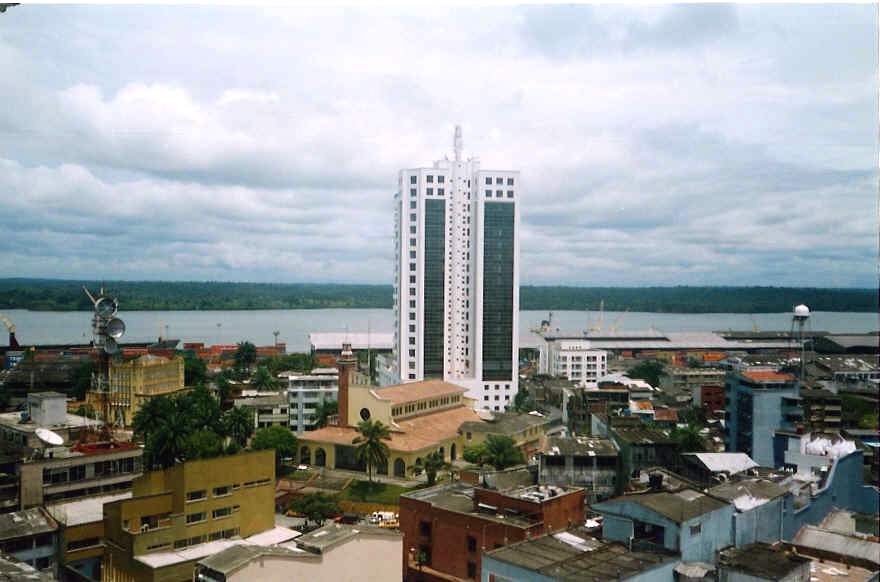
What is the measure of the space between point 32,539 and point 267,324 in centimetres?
5456

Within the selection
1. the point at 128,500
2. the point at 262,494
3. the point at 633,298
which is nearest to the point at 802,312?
the point at 262,494

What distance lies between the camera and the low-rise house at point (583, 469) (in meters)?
8.16

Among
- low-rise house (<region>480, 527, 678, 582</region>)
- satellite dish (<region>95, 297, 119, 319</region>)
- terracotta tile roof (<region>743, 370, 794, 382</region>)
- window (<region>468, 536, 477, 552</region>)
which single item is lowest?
window (<region>468, 536, 477, 552</region>)

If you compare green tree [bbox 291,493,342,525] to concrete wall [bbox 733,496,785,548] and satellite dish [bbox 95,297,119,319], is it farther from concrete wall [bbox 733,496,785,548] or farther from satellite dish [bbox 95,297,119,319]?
concrete wall [bbox 733,496,785,548]

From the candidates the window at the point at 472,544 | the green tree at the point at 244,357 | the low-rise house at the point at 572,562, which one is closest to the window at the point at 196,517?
the window at the point at 472,544

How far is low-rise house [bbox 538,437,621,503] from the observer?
8.16 metres

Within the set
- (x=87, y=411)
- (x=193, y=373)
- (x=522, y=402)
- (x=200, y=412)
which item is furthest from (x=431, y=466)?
(x=193, y=373)

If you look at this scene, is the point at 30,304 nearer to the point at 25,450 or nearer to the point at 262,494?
the point at 25,450

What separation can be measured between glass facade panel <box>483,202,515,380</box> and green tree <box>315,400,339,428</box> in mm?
4851

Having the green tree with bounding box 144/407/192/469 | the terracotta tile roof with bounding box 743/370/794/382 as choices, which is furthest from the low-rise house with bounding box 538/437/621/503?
the green tree with bounding box 144/407/192/469

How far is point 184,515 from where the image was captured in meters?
6.81

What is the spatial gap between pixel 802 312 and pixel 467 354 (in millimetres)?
7957

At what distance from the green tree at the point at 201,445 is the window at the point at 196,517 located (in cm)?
278

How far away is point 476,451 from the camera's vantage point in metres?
12.6
